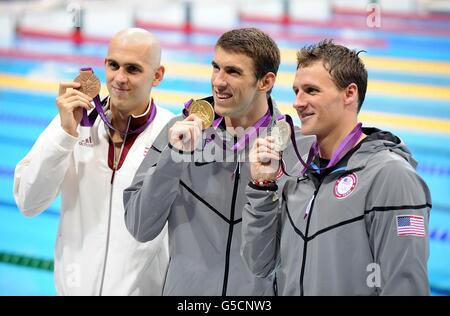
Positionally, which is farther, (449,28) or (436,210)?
(449,28)

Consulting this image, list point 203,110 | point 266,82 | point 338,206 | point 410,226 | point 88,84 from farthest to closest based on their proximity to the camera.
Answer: point 88,84
point 266,82
point 203,110
point 338,206
point 410,226

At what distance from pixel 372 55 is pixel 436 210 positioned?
359cm

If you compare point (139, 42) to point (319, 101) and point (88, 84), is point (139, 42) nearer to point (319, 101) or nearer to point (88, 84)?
point (88, 84)

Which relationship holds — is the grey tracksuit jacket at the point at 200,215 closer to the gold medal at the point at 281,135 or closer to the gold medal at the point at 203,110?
the gold medal at the point at 203,110

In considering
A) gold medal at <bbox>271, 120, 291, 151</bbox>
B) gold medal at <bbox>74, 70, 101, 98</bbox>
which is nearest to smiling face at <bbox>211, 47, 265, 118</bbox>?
gold medal at <bbox>271, 120, 291, 151</bbox>

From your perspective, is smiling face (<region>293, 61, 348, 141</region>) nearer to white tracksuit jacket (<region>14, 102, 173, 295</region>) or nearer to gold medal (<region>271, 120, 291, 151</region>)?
gold medal (<region>271, 120, 291, 151</region>)

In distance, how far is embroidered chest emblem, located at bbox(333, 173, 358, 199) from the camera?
2325mm

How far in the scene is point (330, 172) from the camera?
2.41 metres

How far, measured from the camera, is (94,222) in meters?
3.12

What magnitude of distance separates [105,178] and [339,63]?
3.71 ft

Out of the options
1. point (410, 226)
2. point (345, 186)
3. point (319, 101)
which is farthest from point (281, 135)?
point (410, 226)
